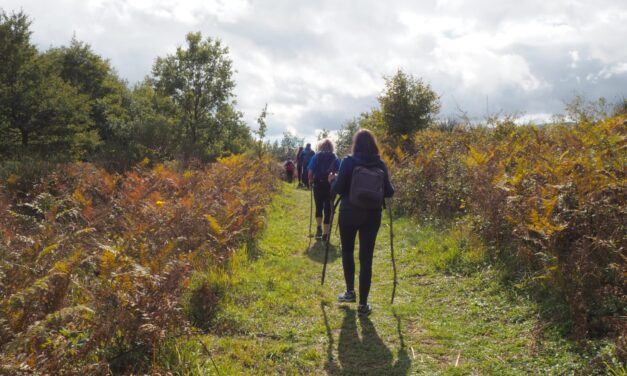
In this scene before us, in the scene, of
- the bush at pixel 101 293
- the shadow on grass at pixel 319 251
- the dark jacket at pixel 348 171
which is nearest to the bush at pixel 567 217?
the dark jacket at pixel 348 171

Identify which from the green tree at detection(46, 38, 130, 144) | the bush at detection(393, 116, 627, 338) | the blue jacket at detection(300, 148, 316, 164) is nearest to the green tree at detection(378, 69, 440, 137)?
the blue jacket at detection(300, 148, 316, 164)

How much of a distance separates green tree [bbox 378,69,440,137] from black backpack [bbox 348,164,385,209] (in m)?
15.2

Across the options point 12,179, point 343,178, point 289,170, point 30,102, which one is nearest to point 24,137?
point 30,102

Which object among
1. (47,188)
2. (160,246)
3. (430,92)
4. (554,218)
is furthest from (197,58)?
(554,218)

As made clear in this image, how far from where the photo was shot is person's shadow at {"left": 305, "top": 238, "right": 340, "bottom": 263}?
7.99 metres

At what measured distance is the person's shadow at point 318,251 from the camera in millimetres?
7988

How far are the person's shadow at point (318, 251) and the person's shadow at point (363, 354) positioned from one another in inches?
119

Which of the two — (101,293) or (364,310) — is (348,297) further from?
(101,293)

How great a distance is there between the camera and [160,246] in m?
5.89

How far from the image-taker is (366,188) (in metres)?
4.93

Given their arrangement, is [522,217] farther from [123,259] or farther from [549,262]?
[123,259]

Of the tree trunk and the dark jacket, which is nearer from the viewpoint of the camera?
the dark jacket

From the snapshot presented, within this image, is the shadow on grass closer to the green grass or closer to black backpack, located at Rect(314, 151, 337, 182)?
the green grass

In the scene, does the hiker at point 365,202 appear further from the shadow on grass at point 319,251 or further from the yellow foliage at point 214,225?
the shadow on grass at point 319,251
